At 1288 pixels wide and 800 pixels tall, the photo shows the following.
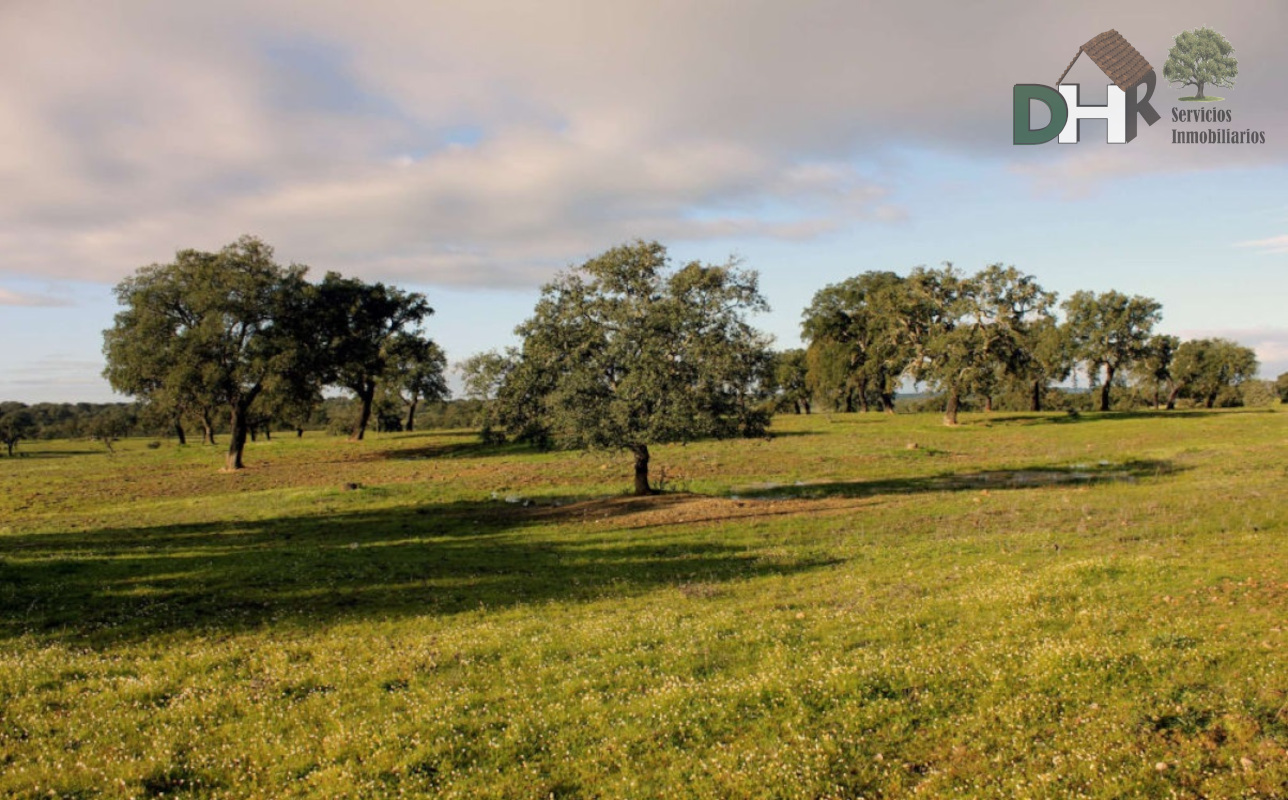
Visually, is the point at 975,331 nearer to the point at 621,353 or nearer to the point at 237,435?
Answer: the point at 621,353

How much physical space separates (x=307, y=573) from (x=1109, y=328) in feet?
370

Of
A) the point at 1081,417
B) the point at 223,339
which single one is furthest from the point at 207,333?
the point at 1081,417

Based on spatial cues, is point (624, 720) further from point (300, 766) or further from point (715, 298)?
point (715, 298)

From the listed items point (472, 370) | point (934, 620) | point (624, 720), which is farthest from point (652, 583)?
point (472, 370)

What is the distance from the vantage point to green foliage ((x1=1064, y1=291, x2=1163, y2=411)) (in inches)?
3994

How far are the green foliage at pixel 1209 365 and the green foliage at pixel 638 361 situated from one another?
11940 centimetres

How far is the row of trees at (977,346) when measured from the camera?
246 ft

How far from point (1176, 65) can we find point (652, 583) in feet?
98.8

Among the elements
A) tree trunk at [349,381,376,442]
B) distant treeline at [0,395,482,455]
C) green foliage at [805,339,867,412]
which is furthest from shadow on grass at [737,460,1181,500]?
green foliage at [805,339,867,412]

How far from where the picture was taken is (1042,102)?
2925 cm

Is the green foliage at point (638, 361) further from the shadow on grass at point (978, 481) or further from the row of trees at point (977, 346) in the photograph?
the row of trees at point (977, 346)

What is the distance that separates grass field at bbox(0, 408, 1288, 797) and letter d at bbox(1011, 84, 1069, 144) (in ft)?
50.6

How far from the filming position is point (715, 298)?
33688 mm

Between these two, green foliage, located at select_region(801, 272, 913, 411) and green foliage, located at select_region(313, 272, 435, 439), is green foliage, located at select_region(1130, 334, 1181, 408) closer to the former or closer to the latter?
green foliage, located at select_region(801, 272, 913, 411)
